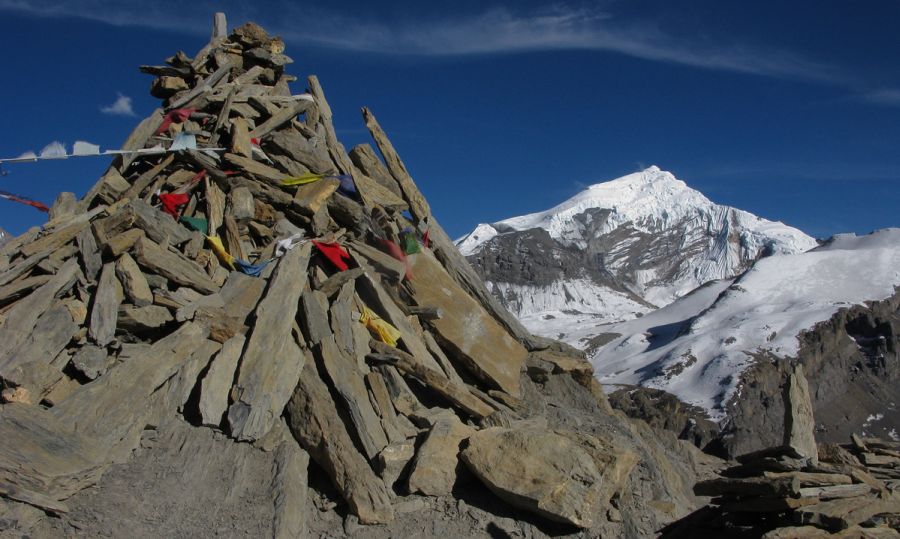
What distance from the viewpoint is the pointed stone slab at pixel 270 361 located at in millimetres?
7223

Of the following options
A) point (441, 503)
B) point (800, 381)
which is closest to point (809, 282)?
point (800, 381)

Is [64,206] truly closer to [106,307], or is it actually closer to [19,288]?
[19,288]

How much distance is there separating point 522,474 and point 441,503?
0.89 metres

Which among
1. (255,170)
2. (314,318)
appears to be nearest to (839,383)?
(255,170)

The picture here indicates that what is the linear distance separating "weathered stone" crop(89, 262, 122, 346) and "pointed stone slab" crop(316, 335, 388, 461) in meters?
2.28

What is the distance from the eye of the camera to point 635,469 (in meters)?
8.84

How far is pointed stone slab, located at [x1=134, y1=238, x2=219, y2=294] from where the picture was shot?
8523 millimetres

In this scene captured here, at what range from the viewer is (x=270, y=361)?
770 centimetres

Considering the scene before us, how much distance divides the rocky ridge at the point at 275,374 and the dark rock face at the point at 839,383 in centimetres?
3146

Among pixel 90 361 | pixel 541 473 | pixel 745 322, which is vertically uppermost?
pixel 745 322

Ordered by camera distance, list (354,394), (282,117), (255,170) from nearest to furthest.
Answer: (354,394) < (255,170) < (282,117)

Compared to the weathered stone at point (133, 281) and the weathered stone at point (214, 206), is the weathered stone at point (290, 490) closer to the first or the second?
the weathered stone at point (133, 281)

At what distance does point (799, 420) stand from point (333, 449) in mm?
5581

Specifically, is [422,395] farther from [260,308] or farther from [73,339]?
[73,339]
